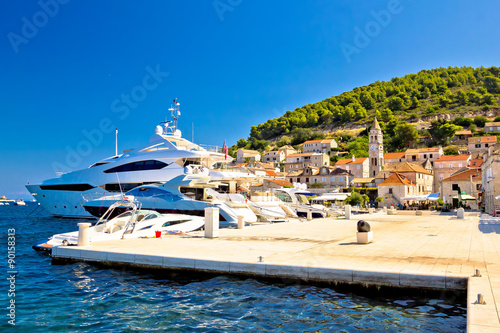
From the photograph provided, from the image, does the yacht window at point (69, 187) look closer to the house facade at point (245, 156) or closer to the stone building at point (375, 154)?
the stone building at point (375, 154)

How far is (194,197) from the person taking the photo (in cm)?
2286

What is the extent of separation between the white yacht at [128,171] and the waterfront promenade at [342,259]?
14.6 m

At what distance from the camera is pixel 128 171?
2898cm

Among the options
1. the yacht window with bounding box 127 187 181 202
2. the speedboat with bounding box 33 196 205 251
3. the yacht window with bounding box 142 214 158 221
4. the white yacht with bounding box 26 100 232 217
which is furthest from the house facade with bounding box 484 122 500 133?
the yacht window with bounding box 142 214 158 221

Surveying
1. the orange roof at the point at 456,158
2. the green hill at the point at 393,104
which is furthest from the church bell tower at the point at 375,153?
the green hill at the point at 393,104

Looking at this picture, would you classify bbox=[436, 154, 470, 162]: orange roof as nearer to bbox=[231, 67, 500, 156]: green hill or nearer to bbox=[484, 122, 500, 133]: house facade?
bbox=[231, 67, 500, 156]: green hill

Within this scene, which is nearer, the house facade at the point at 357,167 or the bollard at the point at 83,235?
the bollard at the point at 83,235

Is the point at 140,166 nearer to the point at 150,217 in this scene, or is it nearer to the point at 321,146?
the point at 150,217

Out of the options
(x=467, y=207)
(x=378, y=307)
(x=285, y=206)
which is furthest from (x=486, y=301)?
(x=467, y=207)

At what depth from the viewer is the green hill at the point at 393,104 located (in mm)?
127250

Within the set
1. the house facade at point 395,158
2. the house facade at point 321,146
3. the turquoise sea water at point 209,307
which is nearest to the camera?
the turquoise sea water at point 209,307

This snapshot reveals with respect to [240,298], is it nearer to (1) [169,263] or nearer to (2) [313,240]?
(1) [169,263]
